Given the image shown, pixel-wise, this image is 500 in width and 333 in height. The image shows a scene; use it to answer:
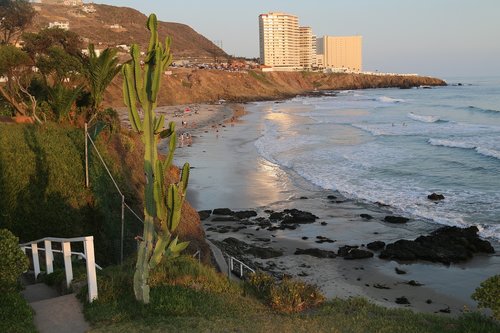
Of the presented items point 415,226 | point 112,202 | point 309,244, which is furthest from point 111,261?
point 415,226

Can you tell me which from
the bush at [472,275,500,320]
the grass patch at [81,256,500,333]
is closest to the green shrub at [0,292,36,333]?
the grass patch at [81,256,500,333]

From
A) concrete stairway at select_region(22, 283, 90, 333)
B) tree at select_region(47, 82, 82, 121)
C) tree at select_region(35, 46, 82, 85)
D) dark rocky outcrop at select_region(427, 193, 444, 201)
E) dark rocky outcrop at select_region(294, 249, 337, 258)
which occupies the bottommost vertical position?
dark rocky outcrop at select_region(294, 249, 337, 258)

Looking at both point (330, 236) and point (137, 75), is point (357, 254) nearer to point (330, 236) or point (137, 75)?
point (330, 236)

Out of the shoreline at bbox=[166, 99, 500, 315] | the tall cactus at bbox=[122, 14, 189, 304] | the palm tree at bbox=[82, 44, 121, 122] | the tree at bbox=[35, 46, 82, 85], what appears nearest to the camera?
the tall cactus at bbox=[122, 14, 189, 304]

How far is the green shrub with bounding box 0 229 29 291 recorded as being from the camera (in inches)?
255

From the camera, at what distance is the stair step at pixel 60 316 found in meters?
6.36

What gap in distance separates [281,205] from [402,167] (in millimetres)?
11259

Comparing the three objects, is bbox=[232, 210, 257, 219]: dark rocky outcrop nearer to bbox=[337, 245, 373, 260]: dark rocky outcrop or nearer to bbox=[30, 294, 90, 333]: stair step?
bbox=[337, 245, 373, 260]: dark rocky outcrop

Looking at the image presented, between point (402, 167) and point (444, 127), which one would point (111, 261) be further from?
point (444, 127)

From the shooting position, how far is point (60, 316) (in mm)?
6680

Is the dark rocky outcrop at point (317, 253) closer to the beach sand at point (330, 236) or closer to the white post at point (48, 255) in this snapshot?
the beach sand at point (330, 236)

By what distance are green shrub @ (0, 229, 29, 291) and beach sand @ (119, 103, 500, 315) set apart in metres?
6.32

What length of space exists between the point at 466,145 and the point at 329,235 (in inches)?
951

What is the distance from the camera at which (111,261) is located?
36.4ft
